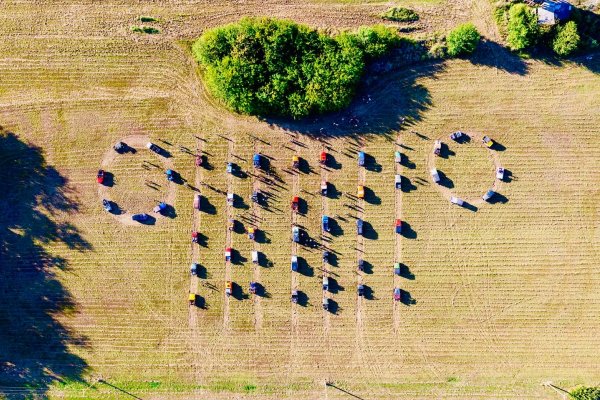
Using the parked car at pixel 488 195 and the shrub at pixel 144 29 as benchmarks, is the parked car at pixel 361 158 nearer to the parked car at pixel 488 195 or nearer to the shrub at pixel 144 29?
the parked car at pixel 488 195

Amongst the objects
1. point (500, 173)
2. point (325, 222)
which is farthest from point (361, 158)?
point (500, 173)

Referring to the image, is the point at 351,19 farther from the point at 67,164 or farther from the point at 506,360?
the point at 506,360

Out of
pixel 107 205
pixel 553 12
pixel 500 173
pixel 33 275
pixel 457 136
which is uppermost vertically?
pixel 553 12

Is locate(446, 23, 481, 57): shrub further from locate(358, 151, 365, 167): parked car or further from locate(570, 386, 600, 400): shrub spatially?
locate(570, 386, 600, 400): shrub

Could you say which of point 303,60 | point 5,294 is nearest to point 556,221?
point 303,60

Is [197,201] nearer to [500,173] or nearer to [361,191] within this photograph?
[361,191]

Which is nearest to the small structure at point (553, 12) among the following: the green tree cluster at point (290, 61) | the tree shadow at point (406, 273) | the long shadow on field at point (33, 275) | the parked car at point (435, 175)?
the green tree cluster at point (290, 61)
